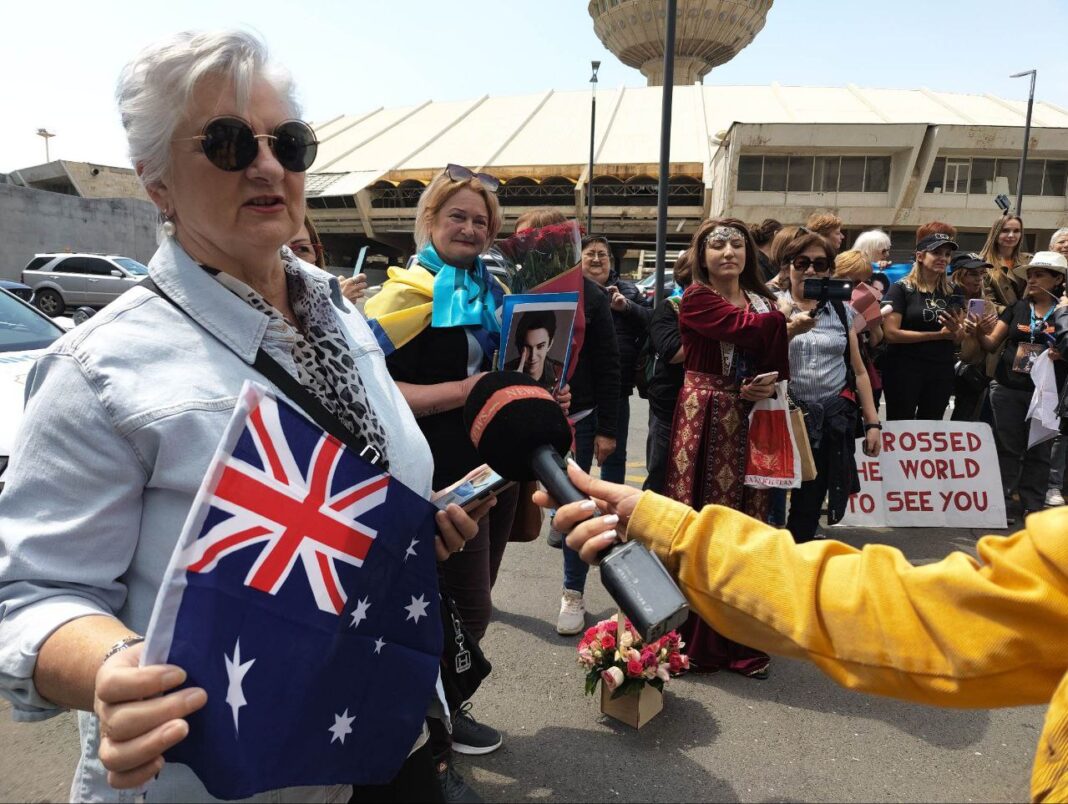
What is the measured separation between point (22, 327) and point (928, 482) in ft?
22.2

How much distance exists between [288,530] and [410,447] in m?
0.52

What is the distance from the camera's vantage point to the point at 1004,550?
3.64 feet

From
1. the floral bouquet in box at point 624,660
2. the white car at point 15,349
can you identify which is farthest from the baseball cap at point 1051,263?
the white car at point 15,349

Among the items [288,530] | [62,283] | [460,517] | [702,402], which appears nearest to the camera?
[288,530]

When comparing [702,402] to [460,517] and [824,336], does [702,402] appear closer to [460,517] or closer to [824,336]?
[824,336]

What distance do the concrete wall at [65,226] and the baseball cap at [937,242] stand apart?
23.2 metres

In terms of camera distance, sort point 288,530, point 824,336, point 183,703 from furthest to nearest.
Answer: point 824,336 < point 288,530 < point 183,703

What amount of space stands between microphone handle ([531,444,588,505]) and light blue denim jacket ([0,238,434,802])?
0.55m

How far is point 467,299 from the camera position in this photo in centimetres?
260

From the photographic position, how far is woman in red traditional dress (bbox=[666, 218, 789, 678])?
3.33 metres

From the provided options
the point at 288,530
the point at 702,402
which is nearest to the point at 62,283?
the point at 702,402

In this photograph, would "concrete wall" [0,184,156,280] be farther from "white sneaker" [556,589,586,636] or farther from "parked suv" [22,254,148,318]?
"white sneaker" [556,589,586,636]

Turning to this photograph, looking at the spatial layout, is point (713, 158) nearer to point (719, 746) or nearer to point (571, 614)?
point (571, 614)

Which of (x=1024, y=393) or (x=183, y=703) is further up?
(x=183, y=703)
